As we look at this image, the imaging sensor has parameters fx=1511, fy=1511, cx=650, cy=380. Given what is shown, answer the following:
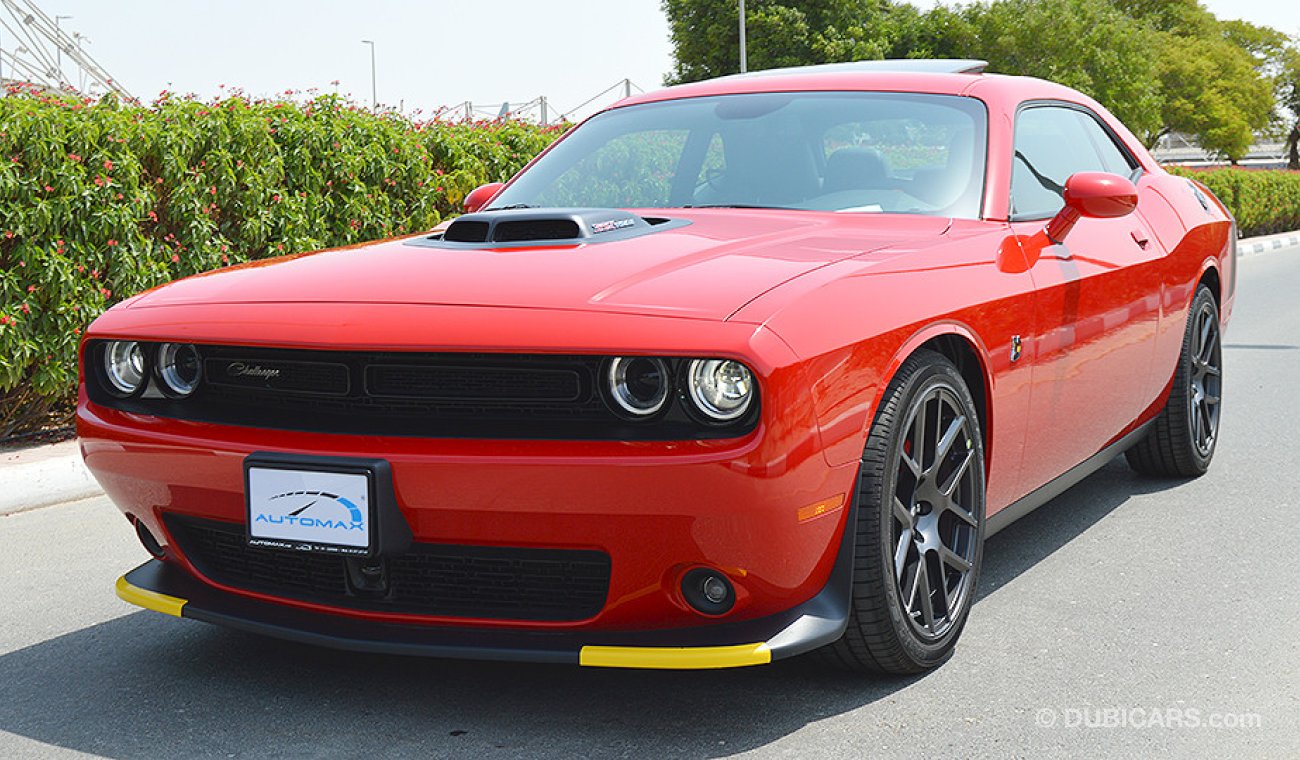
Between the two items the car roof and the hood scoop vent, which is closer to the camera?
the hood scoop vent

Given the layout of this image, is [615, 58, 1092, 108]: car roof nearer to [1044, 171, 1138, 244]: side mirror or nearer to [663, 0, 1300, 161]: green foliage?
[1044, 171, 1138, 244]: side mirror

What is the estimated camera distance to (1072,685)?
3412mm

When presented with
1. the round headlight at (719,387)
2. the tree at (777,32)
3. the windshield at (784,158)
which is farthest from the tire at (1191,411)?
the tree at (777,32)

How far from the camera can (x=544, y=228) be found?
3557 mm

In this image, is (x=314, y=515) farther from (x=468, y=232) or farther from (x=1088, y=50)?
(x=1088, y=50)

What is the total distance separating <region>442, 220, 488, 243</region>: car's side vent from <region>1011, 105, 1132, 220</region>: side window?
4.91ft

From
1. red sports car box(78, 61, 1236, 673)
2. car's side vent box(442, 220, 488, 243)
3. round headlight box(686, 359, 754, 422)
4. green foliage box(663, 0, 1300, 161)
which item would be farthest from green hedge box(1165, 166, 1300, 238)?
green foliage box(663, 0, 1300, 161)

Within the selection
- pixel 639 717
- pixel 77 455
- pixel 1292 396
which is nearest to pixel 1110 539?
pixel 639 717

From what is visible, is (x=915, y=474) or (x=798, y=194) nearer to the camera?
(x=915, y=474)

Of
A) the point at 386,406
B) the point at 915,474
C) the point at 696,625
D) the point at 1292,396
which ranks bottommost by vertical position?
the point at 1292,396

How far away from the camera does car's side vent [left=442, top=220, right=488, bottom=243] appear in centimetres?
364

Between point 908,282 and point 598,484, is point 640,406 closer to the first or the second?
point 598,484

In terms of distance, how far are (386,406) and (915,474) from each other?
46.3 inches

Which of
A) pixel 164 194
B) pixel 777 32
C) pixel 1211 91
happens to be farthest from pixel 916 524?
pixel 1211 91
